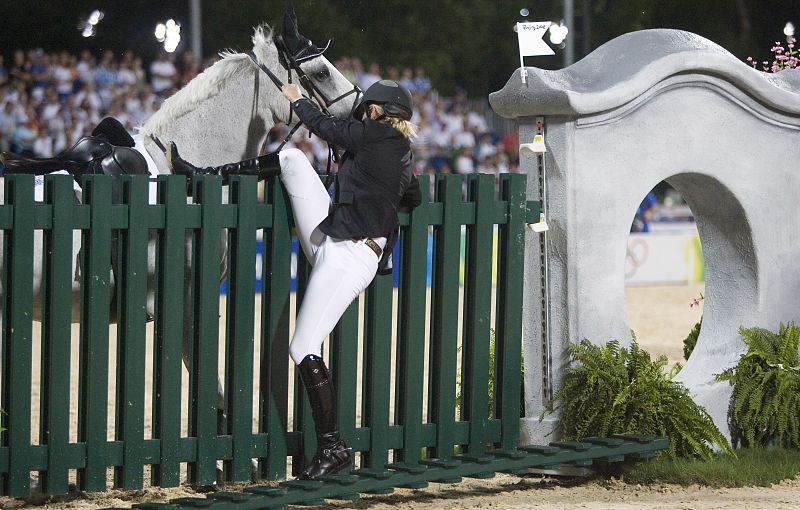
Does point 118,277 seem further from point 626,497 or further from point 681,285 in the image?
point 681,285

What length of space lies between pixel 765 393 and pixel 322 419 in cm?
251

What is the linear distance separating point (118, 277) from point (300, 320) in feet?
2.46

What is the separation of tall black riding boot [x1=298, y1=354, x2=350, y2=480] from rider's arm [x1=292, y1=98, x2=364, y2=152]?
87cm

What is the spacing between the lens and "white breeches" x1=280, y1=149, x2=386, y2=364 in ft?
15.4

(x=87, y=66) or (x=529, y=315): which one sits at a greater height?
(x=87, y=66)

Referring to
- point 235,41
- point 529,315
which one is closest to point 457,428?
point 529,315

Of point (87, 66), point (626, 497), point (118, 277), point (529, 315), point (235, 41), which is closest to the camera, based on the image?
point (118, 277)

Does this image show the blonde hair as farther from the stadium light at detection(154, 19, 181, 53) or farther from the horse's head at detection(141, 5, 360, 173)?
the stadium light at detection(154, 19, 181, 53)

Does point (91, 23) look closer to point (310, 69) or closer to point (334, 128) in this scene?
point (310, 69)

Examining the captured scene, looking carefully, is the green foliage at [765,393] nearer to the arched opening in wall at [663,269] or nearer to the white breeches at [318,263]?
the white breeches at [318,263]

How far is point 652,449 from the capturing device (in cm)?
530

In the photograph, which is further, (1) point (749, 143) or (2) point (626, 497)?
(1) point (749, 143)

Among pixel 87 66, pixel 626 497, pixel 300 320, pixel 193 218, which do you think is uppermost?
pixel 87 66

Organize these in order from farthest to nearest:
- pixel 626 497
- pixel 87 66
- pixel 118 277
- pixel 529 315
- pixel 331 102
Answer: pixel 87 66
pixel 331 102
pixel 529 315
pixel 626 497
pixel 118 277
